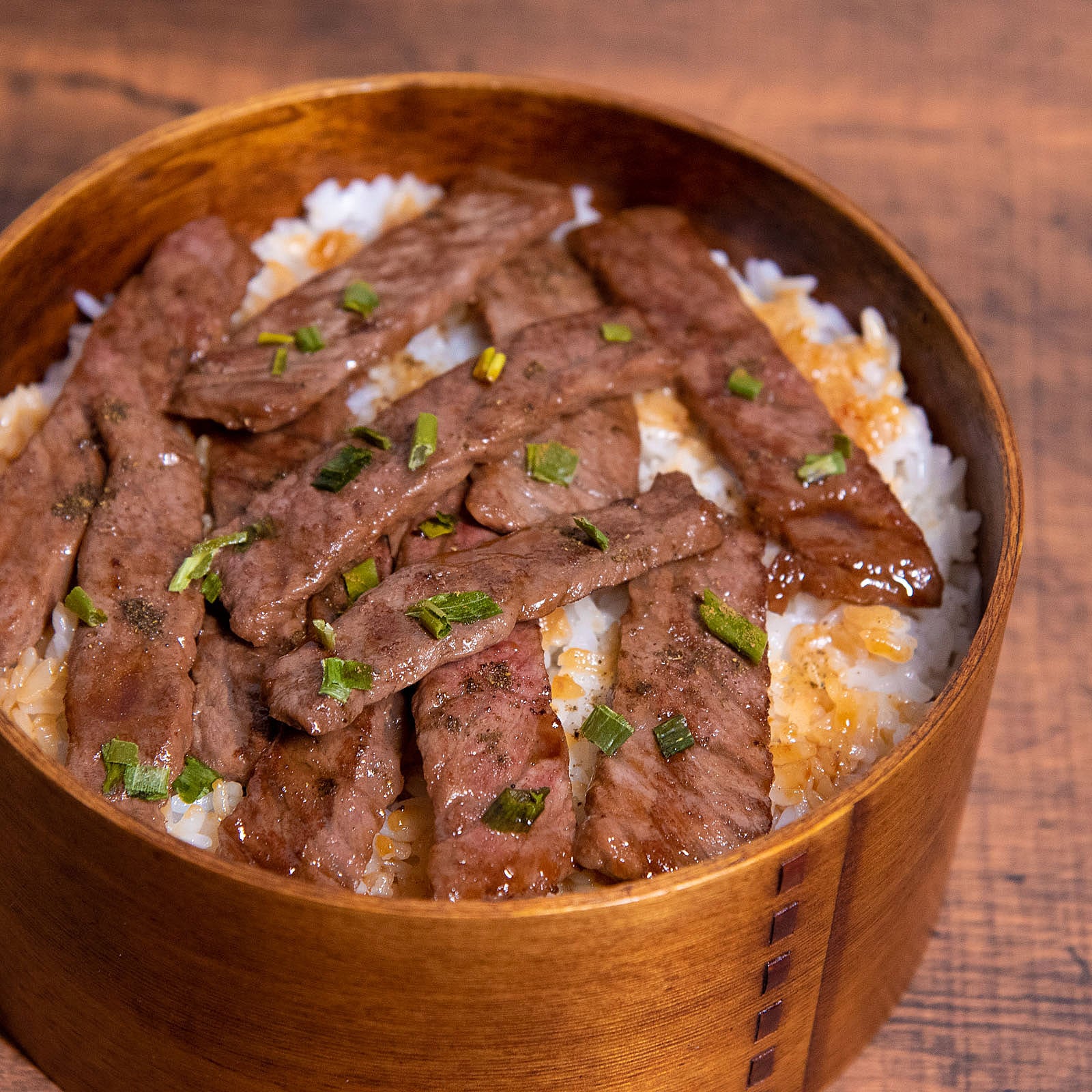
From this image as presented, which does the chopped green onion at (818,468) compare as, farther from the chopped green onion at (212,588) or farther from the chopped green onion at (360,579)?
the chopped green onion at (212,588)

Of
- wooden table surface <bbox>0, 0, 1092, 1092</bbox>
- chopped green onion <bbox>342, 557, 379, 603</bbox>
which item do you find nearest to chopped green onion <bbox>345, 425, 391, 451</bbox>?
chopped green onion <bbox>342, 557, 379, 603</bbox>

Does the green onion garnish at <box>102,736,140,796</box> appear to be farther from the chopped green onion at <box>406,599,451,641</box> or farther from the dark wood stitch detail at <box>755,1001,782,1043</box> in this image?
the dark wood stitch detail at <box>755,1001,782,1043</box>

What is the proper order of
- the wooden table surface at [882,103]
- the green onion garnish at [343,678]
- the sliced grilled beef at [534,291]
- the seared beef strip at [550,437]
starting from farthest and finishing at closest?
the wooden table surface at [882,103], the sliced grilled beef at [534,291], the seared beef strip at [550,437], the green onion garnish at [343,678]

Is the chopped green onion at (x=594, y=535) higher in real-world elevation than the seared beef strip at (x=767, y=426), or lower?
lower

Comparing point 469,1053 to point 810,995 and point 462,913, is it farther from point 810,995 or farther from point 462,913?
point 810,995

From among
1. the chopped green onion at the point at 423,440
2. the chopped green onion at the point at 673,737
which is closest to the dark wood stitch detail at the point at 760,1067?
the chopped green onion at the point at 673,737

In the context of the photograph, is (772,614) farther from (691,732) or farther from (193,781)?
(193,781)

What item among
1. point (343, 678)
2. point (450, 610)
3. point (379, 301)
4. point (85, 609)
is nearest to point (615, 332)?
point (379, 301)
